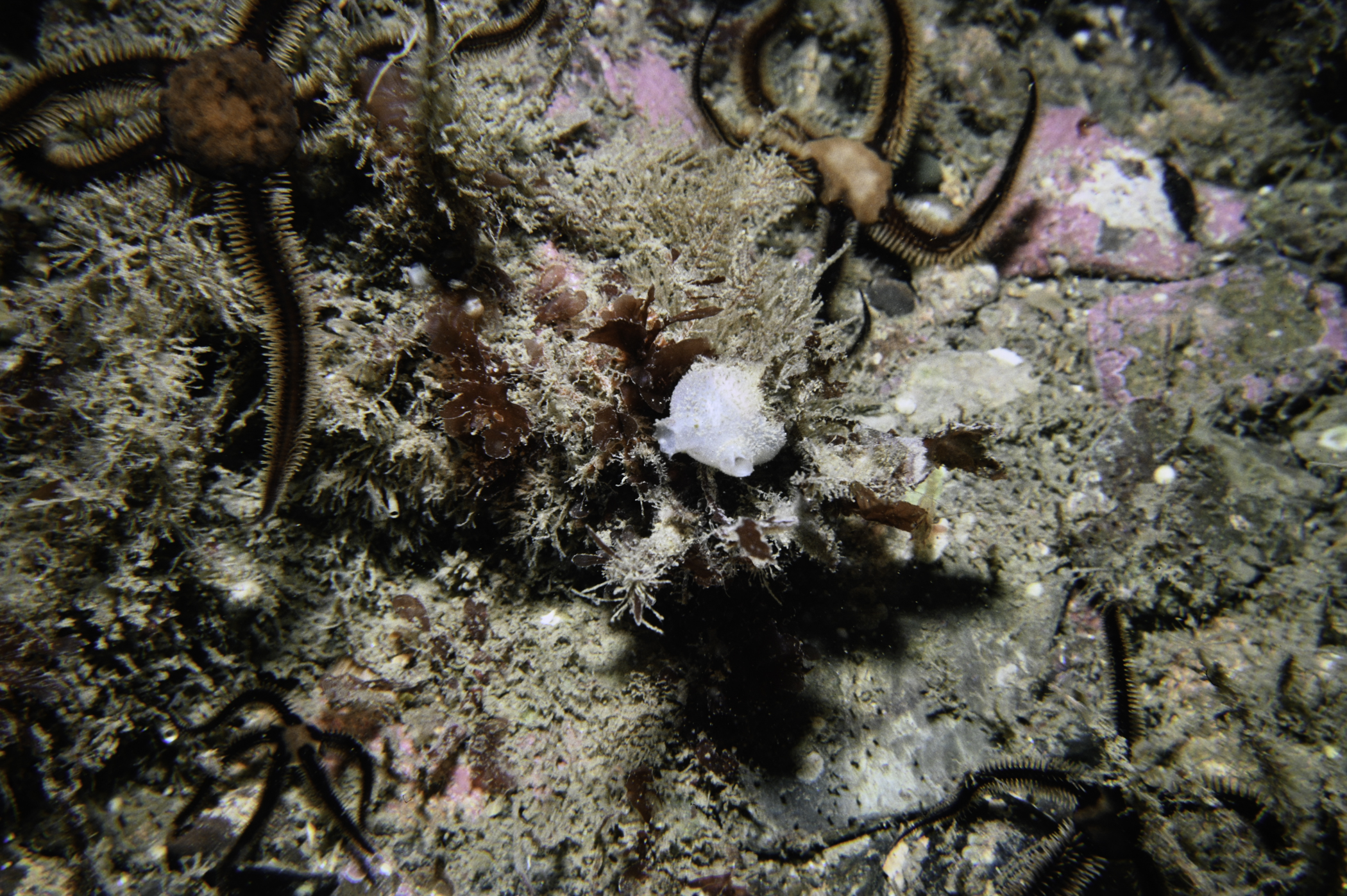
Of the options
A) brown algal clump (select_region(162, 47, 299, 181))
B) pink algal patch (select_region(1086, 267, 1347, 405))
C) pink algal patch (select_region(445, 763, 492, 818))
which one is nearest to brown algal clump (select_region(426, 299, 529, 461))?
brown algal clump (select_region(162, 47, 299, 181))

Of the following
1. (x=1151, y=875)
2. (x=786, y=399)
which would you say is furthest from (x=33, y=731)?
(x=1151, y=875)

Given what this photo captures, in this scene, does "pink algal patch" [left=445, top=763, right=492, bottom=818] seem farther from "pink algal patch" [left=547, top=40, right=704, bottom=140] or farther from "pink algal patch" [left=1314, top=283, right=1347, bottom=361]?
"pink algal patch" [left=1314, top=283, right=1347, bottom=361]

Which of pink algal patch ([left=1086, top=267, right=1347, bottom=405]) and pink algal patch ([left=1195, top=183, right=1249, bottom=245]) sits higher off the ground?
pink algal patch ([left=1195, top=183, right=1249, bottom=245])

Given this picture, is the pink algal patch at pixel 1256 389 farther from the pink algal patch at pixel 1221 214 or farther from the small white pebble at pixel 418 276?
the small white pebble at pixel 418 276

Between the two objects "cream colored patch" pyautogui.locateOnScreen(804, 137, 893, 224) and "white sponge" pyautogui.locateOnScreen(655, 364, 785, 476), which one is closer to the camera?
"white sponge" pyautogui.locateOnScreen(655, 364, 785, 476)

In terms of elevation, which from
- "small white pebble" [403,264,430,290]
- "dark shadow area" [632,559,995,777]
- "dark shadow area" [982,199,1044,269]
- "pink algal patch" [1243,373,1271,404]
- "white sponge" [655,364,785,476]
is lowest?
"dark shadow area" [632,559,995,777]

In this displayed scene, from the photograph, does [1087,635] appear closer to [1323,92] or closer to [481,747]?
[481,747]

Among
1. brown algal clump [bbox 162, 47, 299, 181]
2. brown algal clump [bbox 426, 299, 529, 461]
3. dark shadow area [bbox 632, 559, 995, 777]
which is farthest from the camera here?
dark shadow area [bbox 632, 559, 995, 777]
